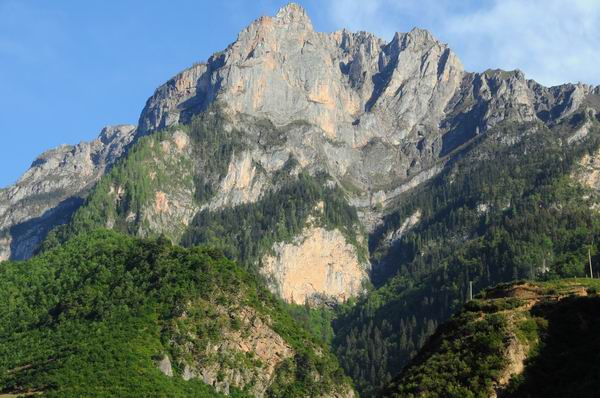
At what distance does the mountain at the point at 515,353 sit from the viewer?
242ft

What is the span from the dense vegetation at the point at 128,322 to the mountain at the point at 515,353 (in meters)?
45.0

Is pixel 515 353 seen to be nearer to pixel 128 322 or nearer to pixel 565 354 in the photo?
pixel 565 354

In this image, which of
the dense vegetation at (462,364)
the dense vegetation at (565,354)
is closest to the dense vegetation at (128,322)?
the dense vegetation at (462,364)

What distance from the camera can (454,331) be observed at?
8562cm

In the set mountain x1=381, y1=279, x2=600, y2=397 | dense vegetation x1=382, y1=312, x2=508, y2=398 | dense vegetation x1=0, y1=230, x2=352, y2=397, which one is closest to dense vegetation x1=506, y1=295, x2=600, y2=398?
mountain x1=381, y1=279, x2=600, y2=397

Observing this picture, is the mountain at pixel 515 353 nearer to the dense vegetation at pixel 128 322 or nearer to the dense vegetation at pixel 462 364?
the dense vegetation at pixel 462 364

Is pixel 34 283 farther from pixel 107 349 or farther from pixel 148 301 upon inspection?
pixel 107 349

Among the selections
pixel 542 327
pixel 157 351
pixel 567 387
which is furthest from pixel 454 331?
pixel 157 351

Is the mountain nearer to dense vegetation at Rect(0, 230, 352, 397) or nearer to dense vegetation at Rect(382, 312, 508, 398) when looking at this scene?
dense vegetation at Rect(382, 312, 508, 398)

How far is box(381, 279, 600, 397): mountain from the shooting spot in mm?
73750

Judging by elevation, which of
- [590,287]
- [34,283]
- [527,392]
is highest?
[34,283]

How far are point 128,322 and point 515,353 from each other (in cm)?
6908

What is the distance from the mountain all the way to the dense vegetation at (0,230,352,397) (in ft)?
148

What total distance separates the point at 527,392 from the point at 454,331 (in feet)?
44.0
